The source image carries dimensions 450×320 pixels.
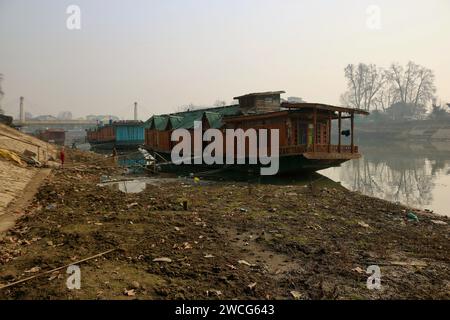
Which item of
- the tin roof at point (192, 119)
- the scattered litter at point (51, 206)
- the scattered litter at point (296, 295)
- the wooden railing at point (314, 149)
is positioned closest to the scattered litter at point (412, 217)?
the scattered litter at point (296, 295)

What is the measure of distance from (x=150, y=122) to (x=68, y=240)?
26.1m

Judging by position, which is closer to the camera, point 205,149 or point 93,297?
point 93,297

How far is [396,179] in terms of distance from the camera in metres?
21.8

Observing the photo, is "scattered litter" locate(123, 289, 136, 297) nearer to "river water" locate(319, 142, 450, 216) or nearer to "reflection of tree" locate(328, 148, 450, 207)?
"river water" locate(319, 142, 450, 216)

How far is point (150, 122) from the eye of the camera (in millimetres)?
31609

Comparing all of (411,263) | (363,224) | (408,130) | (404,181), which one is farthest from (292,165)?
(408,130)

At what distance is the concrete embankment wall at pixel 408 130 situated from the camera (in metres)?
55.0

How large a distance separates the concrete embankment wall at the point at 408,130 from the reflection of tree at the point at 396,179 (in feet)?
103

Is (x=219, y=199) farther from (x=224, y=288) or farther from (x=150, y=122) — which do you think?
(x=150, y=122)

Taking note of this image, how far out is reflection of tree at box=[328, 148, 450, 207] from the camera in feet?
54.1

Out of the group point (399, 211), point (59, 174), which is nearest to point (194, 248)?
point (399, 211)

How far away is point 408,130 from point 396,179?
4469 cm

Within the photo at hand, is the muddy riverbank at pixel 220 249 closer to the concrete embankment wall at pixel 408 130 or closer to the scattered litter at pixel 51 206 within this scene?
the scattered litter at pixel 51 206
